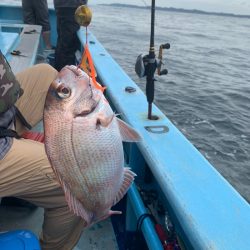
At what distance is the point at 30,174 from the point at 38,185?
84mm

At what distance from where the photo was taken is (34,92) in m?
2.48

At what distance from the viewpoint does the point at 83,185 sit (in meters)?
1.39

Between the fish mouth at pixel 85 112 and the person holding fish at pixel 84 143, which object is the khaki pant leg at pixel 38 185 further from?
the fish mouth at pixel 85 112

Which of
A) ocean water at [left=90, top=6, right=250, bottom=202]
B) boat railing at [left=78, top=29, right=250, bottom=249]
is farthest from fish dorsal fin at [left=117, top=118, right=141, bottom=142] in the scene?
ocean water at [left=90, top=6, right=250, bottom=202]

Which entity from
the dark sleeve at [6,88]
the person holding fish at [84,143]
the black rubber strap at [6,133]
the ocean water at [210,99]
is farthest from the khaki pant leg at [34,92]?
the ocean water at [210,99]

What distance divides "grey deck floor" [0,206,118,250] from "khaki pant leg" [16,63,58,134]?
1.95 feet

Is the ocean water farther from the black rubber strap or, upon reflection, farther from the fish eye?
the fish eye

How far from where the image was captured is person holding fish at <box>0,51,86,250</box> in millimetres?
1804

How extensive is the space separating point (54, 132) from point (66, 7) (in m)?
4.38

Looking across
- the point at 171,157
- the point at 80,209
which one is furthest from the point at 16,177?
the point at 171,157

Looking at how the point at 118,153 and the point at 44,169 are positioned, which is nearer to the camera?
the point at 118,153

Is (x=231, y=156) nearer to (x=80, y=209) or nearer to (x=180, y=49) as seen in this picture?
(x=80, y=209)

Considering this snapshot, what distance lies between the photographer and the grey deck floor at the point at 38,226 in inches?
95.4

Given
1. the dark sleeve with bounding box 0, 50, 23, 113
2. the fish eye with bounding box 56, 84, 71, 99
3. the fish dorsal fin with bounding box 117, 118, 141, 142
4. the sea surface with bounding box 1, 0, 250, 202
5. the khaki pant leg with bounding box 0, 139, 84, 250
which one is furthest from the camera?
the sea surface with bounding box 1, 0, 250, 202
